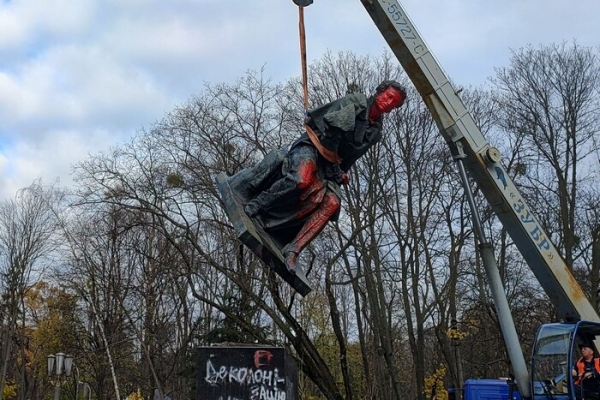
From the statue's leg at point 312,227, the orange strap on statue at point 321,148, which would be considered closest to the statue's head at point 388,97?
the orange strap on statue at point 321,148

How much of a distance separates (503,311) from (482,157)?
1853mm

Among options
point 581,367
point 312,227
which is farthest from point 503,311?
point 312,227

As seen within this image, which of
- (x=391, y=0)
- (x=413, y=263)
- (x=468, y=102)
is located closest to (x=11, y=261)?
(x=413, y=263)

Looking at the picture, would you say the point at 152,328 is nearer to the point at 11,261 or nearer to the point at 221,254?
the point at 221,254

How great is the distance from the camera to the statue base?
5.87 meters

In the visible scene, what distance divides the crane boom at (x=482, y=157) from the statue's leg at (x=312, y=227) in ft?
7.02

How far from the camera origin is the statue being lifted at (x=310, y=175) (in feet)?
20.3

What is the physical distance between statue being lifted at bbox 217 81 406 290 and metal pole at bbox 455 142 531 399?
1544 mm

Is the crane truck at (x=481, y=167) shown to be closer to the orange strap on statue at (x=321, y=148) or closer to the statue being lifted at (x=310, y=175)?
the statue being lifted at (x=310, y=175)

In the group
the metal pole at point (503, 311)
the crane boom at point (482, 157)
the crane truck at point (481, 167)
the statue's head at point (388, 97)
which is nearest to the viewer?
the statue's head at point (388, 97)

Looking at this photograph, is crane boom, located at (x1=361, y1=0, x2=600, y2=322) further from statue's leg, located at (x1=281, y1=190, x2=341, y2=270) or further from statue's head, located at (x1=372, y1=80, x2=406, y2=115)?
statue's leg, located at (x1=281, y1=190, x2=341, y2=270)

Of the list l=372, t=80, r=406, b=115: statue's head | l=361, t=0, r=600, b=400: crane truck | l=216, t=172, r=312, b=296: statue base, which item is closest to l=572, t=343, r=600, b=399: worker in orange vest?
l=361, t=0, r=600, b=400: crane truck

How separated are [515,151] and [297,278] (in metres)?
18.5

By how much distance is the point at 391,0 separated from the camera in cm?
752
